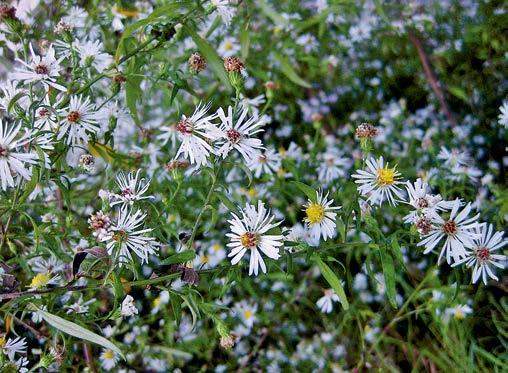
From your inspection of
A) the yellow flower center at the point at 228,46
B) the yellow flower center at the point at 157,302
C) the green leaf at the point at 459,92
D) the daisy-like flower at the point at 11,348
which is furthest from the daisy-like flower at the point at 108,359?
the green leaf at the point at 459,92

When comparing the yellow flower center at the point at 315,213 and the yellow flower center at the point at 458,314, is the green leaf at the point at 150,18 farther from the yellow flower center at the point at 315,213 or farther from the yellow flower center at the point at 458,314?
the yellow flower center at the point at 458,314

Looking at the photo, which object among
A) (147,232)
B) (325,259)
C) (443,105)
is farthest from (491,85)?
(147,232)

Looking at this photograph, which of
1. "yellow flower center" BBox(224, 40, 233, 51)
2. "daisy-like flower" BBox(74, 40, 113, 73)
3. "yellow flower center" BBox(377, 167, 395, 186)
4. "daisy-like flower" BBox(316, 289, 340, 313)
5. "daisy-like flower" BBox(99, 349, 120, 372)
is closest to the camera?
"yellow flower center" BBox(377, 167, 395, 186)

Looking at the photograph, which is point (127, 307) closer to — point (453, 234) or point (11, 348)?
point (11, 348)

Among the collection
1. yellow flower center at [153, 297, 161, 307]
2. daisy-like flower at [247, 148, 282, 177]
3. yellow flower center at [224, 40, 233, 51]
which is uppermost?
yellow flower center at [224, 40, 233, 51]

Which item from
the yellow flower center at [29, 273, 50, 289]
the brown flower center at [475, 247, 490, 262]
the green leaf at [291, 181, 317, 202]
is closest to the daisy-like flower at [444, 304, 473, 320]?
the brown flower center at [475, 247, 490, 262]

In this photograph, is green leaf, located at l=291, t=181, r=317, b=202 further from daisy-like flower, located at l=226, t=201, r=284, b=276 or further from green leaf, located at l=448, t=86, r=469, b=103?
green leaf, located at l=448, t=86, r=469, b=103
